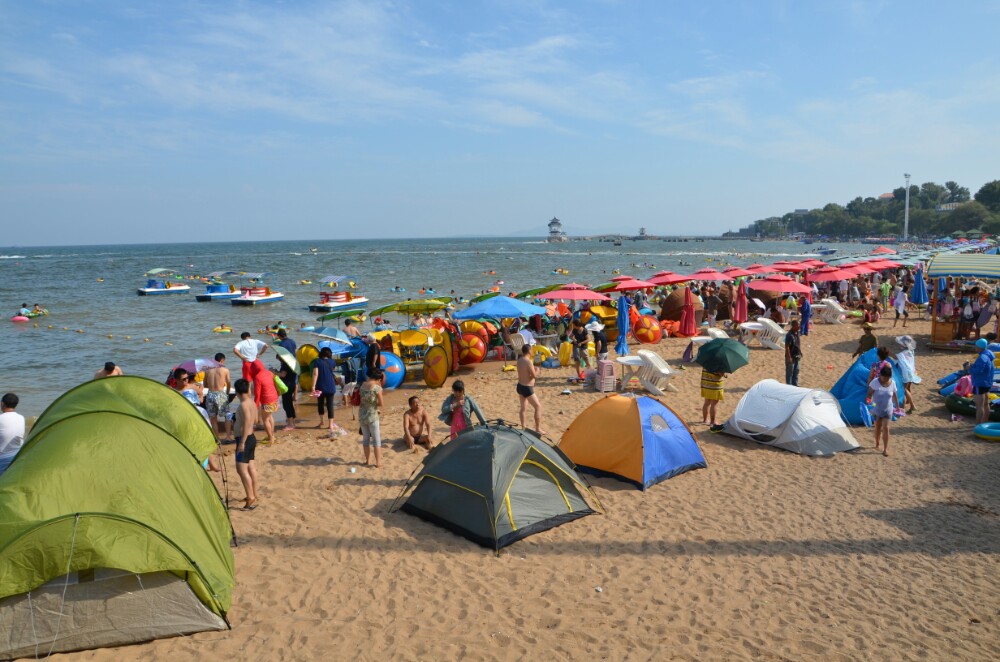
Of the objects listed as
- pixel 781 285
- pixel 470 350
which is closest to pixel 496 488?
pixel 470 350

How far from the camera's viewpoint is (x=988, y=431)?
29.0ft

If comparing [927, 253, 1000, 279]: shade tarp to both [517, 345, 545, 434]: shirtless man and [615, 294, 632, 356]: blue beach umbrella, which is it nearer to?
[615, 294, 632, 356]: blue beach umbrella

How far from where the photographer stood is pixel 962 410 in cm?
990

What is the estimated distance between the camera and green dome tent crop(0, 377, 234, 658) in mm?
4238

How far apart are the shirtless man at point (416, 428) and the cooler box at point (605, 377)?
4392 mm

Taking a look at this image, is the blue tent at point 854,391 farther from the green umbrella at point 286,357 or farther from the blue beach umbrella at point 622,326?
the green umbrella at point 286,357

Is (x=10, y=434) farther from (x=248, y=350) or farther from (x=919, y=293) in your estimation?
(x=919, y=293)

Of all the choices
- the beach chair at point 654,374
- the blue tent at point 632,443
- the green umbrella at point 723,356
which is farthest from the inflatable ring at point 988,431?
the beach chair at point 654,374

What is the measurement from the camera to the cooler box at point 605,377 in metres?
12.2

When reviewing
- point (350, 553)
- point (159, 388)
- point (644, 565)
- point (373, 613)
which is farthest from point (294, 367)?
point (644, 565)

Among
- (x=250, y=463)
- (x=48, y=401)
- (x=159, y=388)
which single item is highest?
(x=159, y=388)

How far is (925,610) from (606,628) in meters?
2.64

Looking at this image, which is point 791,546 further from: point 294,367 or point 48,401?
point 48,401

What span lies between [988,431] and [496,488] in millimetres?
7568
